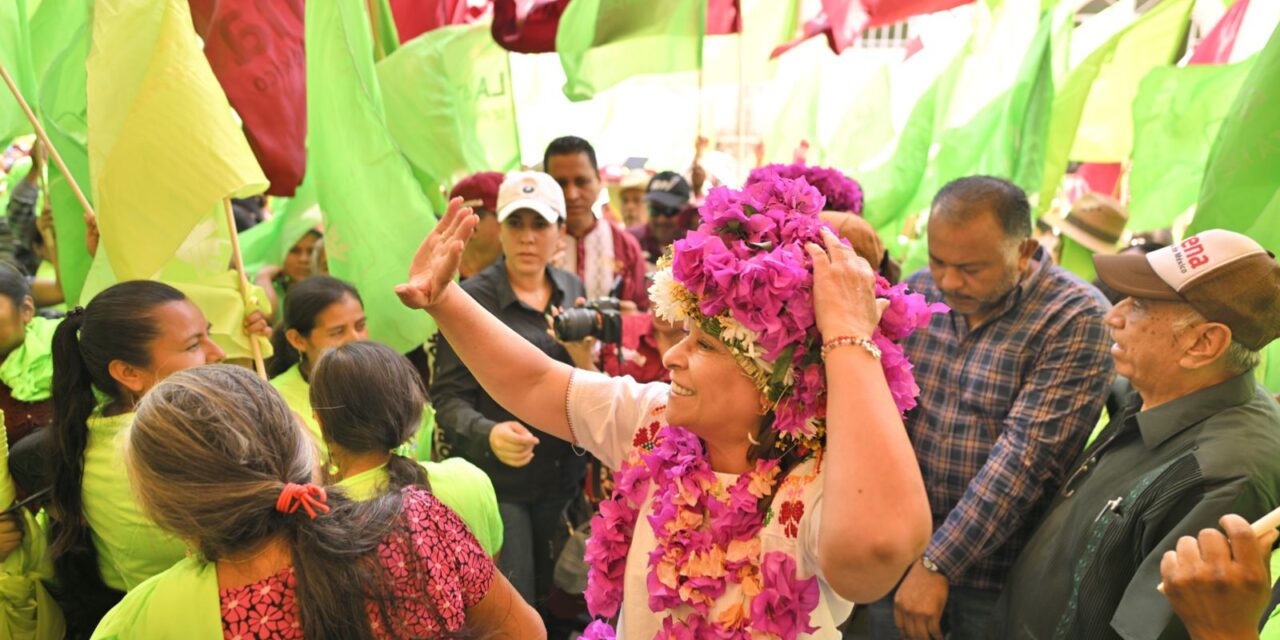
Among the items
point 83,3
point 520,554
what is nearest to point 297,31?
point 83,3

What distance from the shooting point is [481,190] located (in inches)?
168

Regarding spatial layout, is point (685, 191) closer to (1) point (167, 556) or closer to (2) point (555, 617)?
(2) point (555, 617)

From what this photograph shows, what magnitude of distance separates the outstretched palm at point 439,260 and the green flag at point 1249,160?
2.36 metres

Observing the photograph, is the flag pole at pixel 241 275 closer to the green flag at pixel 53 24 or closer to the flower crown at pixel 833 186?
the green flag at pixel 53 24

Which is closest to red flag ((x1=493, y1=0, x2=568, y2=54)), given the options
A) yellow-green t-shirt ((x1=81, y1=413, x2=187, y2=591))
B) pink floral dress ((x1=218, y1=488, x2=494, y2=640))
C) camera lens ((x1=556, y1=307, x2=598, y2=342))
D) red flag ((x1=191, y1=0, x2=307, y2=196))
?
red flag ((x1=191, y1=0, x2=307, y2=196))

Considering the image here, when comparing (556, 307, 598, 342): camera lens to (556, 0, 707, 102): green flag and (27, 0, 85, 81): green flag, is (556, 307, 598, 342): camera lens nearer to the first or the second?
(556, 0, 707, 102): green flag

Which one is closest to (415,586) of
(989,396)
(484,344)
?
(484,344)

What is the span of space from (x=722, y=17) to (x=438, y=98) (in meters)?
1.82

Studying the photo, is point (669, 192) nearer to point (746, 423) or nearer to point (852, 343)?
point (746, 423)

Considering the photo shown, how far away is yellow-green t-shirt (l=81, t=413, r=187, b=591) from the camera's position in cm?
243

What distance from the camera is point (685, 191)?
5.71 meters

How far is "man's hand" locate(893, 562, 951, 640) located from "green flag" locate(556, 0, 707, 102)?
262 cm

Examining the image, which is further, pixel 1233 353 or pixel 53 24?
pixel 53 24

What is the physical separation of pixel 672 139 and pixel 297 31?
2653 mm
